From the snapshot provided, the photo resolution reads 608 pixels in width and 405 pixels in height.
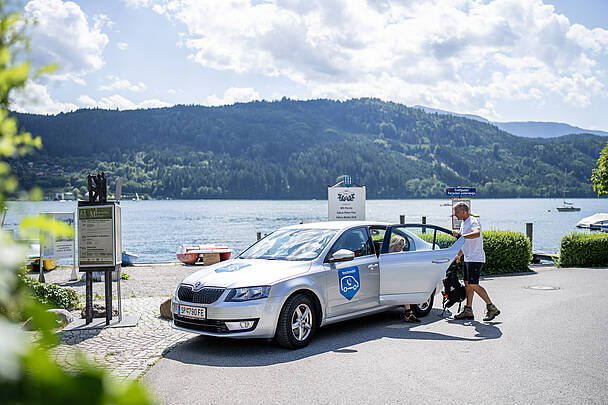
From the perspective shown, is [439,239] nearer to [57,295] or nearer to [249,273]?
[249,273]

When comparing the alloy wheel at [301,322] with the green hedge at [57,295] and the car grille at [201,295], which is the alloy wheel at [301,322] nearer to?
the car grille at [201,295]

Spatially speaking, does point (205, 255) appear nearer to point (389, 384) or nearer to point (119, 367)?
point (119, 367)

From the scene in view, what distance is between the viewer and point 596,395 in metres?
5.52

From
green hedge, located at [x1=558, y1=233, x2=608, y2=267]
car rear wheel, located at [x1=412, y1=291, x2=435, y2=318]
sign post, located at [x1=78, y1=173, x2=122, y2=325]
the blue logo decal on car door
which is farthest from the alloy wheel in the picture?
green hedge, located at [x1=558, y1=233, x2=608, y2=267]

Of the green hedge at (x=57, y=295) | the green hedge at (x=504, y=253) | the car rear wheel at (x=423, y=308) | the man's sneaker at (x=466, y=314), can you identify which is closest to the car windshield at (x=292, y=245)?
the car rear wheel at (x=423, y=308)

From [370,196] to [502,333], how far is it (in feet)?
578

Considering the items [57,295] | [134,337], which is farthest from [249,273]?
[57,295]

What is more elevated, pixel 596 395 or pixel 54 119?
pixel 54 119

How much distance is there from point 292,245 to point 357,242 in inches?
41.7

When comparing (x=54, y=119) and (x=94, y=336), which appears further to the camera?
(x=54, y=119)

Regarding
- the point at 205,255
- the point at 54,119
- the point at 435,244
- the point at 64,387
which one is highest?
the point at 54,119

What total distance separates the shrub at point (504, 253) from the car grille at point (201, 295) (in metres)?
11.2

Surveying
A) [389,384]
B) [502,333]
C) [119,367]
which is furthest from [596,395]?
[119,367]

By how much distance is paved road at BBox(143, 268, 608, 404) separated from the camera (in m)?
5.69
